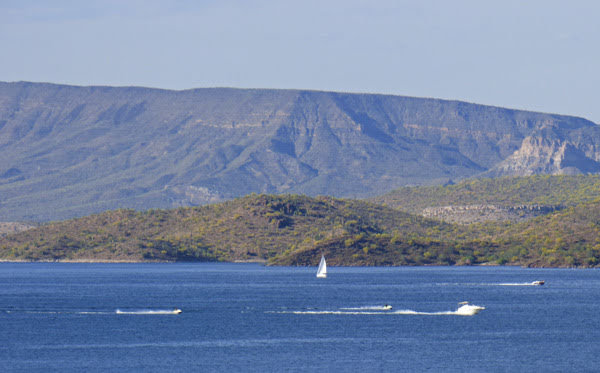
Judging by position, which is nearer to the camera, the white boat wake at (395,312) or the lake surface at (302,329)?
the lake surface at (302,329)

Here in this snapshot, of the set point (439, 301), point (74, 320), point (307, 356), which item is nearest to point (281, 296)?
point (439, 301)

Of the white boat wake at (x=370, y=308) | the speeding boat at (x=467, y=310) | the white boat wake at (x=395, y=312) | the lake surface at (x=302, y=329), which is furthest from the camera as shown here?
the white boat wake at (x=370, y=308)

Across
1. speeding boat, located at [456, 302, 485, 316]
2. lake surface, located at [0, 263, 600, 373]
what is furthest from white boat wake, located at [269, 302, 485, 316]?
lake surface, located at [0, 263, 600, 373]

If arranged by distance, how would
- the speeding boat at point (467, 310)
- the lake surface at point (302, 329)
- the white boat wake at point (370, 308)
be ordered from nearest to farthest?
1. the lake surface at point (302, 329)
2. the speeding boat at point (467, 310)
3. the white boat wake at point (370, 308)

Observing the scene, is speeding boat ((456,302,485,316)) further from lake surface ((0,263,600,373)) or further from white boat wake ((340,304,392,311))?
white boat wake ((340,304,392,311))

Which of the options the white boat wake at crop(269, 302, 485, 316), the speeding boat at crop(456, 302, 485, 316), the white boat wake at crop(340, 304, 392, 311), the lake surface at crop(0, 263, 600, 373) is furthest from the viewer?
the white boat wake at crop(340, 304, 392, 311)

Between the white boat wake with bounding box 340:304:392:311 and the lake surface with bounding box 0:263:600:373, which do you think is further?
the white boat wake with bounding box 340:304:392:311

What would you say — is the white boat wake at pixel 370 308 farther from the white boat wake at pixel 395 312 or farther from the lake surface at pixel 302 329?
the lake surface at pixel 302 329

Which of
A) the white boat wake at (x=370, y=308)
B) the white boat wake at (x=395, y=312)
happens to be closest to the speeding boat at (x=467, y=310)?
the white boat wake at (x=395, y=312)

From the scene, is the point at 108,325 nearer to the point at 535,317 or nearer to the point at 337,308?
the point at 337,308
